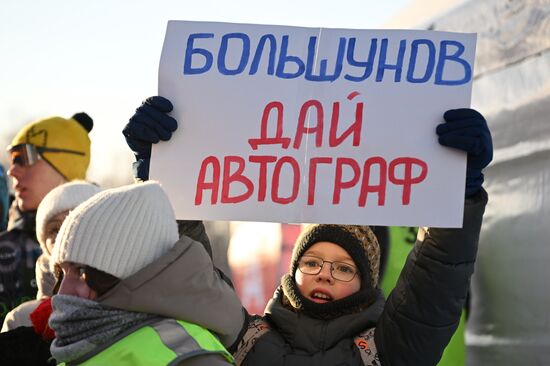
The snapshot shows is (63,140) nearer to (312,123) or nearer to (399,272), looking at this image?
(399,272)

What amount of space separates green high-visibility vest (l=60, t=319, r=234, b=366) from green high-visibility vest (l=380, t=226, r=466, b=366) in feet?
10.2

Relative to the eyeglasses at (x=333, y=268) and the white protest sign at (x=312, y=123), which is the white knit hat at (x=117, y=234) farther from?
the eyeglasses at (x=333, y=268)

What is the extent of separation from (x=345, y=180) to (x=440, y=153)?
0.89ft

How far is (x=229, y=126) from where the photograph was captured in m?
3.20

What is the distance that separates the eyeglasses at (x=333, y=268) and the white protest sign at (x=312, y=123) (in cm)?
25

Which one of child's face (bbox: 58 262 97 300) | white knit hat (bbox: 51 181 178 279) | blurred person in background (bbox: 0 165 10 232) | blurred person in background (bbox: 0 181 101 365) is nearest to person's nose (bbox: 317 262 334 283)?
blurred person in background (bbox: 0 181 101 365)

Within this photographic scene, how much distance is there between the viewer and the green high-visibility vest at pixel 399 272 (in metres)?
5.23

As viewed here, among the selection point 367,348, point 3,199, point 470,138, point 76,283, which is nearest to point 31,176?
point 3,199

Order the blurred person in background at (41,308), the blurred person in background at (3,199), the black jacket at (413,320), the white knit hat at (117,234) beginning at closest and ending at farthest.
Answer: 1. the white knit hat at (117,234)
2. the black jacket at (413,320)
3. the blurred person in background at (41,308)
4. the blurred person in background at (3,199)

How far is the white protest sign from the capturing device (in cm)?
311

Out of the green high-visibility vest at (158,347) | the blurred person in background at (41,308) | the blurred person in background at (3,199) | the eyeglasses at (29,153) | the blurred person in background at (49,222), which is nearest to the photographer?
the green high-visibility vest at (158,347)

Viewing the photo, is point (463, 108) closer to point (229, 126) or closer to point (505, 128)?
point (229, 126)

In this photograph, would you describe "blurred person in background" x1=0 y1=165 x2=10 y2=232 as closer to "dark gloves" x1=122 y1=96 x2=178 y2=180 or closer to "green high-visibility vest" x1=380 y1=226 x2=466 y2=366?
"green high-visibility vest" x1=380 y1=226 x2=466 y2=366

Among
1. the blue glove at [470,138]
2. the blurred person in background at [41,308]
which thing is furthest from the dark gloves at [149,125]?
the blue glove at [470,138]
